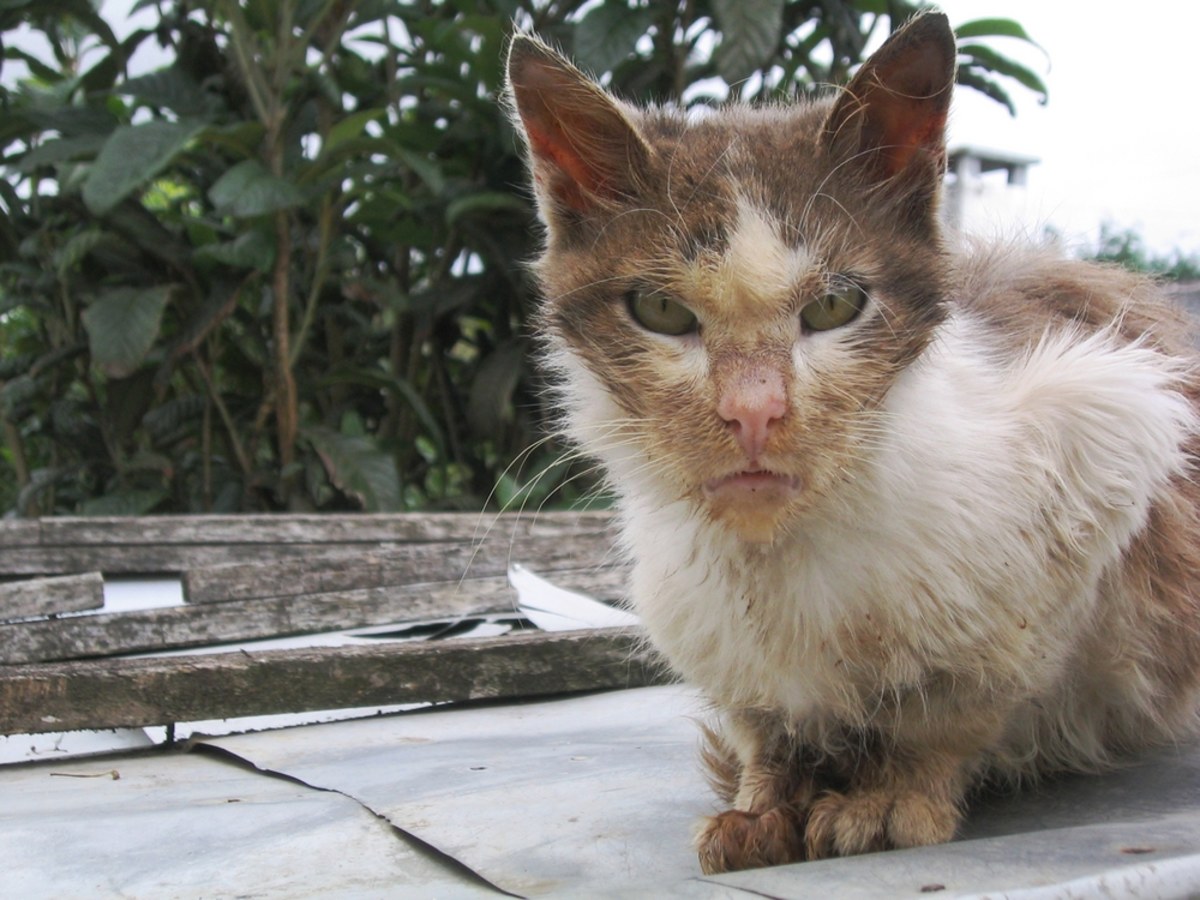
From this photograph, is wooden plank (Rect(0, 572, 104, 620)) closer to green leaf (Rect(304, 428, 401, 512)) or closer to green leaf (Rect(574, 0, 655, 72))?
green leaf (Rect(304, 428, 401, 512))

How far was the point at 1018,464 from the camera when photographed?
158 cm

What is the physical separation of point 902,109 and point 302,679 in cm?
144

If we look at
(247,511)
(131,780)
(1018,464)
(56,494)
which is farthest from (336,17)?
(1018,464)

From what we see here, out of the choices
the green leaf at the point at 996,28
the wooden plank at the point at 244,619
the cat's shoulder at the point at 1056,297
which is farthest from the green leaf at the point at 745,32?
the cat's shoulder at the point at 1056,297

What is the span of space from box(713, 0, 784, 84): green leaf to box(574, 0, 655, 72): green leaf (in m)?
0.39

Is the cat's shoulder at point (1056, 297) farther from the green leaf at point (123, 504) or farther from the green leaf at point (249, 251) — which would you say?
the green leaf at point (123, 504)

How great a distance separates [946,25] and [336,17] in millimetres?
4474

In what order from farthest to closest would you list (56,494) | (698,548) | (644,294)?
1. (56,494)
2. (698,548)
3. (644,294)

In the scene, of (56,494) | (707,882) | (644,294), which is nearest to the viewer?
(707,882)

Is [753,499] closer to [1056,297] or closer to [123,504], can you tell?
[1056,297]

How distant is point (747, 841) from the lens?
58.2 inches

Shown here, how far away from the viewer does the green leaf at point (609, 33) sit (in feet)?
15.0

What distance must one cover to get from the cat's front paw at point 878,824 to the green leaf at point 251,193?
3430mm

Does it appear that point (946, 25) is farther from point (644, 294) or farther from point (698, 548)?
point (698, 548)
